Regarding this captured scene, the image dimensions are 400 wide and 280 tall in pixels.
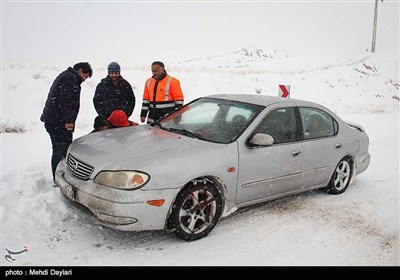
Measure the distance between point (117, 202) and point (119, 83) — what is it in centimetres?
314

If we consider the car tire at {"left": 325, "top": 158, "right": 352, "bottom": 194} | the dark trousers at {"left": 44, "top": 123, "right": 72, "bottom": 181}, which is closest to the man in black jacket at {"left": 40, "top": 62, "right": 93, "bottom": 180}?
the dark trousers at {"left": 44, "top": 123, "right": 72, "bottom": 181}

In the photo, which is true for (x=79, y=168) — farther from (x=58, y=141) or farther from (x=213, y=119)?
(x=213, y=119)

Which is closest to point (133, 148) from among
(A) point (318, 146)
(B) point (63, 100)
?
(B) point (63, 100)

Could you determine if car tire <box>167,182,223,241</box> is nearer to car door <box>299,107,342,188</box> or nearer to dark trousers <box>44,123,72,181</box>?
car door <box>299,107,342,188</box>

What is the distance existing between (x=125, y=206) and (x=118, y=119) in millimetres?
2384

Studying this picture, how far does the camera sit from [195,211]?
13.4 ft

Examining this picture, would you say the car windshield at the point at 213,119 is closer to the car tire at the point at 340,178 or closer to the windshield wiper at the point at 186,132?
the windshield wiper at the point at 186,132

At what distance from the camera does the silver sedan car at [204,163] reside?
382 cm

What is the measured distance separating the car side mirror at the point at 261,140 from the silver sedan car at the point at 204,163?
0.05 feet

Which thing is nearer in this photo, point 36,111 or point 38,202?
point 38,202

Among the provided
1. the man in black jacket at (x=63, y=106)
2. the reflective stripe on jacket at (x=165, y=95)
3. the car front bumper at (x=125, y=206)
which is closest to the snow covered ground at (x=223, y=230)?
the car front bumper at (x=125, y=206)
